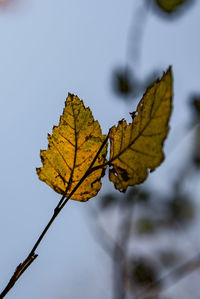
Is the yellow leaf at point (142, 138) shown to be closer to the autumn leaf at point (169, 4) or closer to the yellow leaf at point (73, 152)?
the yellow leaf at point (73, 152)

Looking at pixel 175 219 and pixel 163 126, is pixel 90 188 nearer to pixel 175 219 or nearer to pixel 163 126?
pixel 163 126

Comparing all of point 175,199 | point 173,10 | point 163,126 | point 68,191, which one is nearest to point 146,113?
point 163,126

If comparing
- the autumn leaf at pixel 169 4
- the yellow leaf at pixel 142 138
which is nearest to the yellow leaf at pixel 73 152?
the yellow leaf at pixel 142 138

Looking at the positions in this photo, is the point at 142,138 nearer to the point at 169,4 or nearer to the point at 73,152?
the point at 73,152

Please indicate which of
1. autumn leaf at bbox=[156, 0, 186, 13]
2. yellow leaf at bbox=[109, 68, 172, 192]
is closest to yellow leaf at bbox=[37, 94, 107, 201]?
yellow leaf at bbox=[109, 68, 172, 192]

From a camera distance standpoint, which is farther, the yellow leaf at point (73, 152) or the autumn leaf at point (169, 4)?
the autumn leaf at point (169, 4)

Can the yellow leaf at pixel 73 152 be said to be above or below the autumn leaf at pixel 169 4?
below
